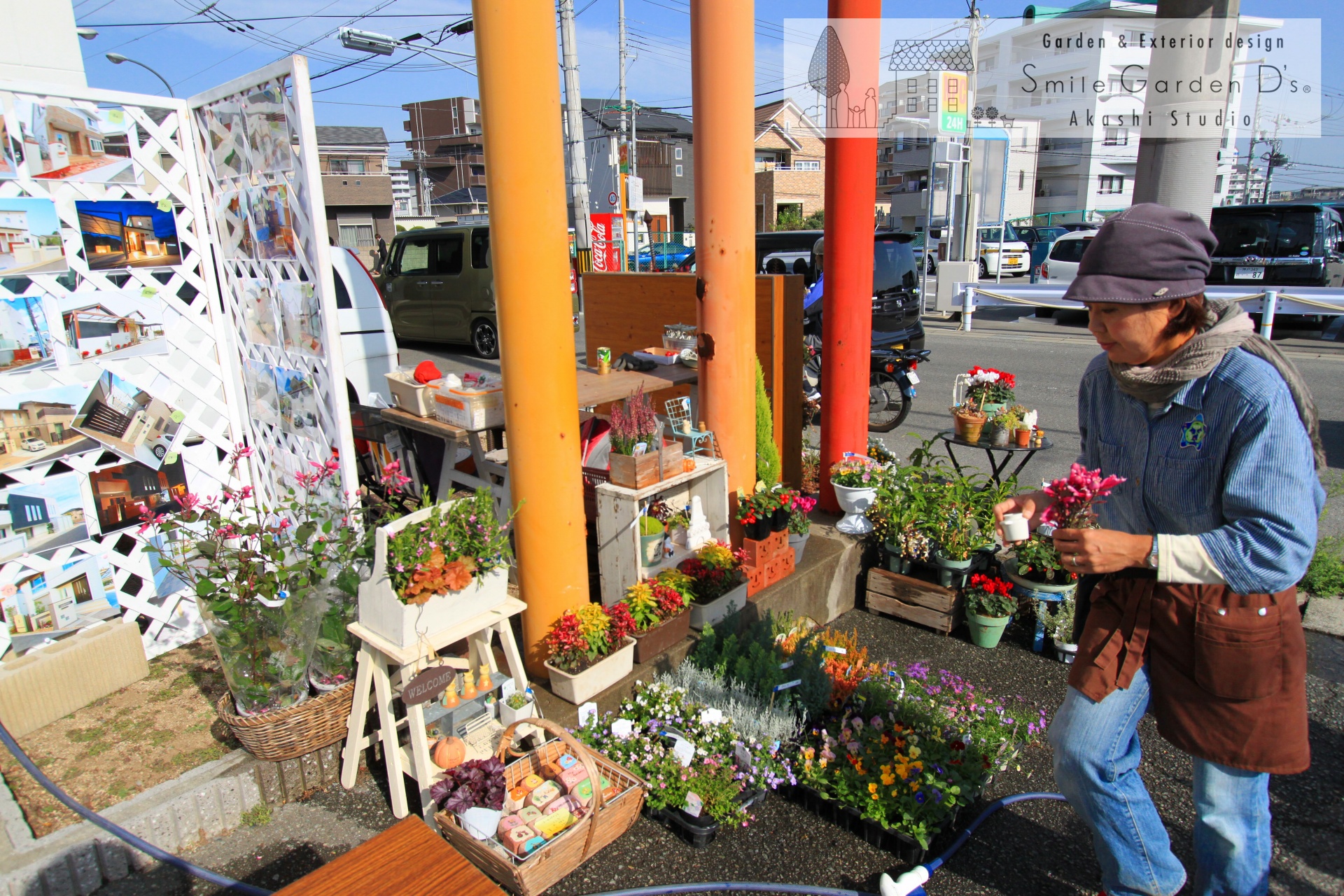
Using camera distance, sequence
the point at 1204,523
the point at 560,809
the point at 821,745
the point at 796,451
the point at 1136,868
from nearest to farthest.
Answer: the point at 1204,523
the point at 1136,868
the point at 560,809
the point at 821,745
the point at 796,451

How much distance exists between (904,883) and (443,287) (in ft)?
43.0

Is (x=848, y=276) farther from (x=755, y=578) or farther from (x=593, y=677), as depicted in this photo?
(x=593, y=677)

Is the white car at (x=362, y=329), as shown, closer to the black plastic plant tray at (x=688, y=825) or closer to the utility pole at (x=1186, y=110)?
the black plastic plant tray at (x=688, y=825)

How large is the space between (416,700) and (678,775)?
3.06ft

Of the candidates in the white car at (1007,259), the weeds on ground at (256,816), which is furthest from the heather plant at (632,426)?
the white car at (1007,259)

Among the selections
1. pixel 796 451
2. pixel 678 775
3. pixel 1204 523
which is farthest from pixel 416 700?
pixel 796 451

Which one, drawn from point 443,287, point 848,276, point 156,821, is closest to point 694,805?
point 156,821

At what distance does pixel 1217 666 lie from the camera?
180cm

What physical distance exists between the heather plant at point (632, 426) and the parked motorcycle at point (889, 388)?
182 inches

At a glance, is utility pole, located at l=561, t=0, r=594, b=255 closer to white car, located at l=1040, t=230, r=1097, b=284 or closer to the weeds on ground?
white car, located at l=1040, t=230, r=1097, b=284

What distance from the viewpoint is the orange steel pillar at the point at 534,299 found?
8.79ft

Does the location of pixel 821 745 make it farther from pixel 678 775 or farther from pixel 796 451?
pixel 796 451

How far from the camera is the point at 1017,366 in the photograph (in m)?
11.0

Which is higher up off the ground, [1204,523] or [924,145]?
[924,145]
